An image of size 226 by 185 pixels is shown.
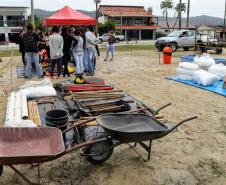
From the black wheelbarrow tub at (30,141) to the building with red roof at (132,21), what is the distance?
A: 50.7 m

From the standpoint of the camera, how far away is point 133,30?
2174 inches

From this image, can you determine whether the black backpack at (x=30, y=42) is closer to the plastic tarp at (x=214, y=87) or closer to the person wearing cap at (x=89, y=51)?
the person wearing cap at (x=89, y=51)

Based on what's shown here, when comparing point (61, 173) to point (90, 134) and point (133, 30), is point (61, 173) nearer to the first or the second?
point (90, 134)

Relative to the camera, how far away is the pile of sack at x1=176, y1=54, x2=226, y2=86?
8352mm

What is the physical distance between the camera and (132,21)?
56.5m

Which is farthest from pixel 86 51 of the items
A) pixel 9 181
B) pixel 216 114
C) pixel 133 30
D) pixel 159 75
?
pixel 133 30

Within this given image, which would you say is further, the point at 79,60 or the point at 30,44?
the point at 79,60

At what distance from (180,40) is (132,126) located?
57.4 ft

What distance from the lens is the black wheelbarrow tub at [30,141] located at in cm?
327

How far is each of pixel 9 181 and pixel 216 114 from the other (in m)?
4.25

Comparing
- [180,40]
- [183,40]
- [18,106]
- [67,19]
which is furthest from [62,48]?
[183,40]

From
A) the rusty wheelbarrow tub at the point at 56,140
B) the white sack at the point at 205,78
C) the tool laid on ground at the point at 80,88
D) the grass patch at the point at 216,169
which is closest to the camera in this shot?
the rusty wheelbarrow tub at the point at 56,140

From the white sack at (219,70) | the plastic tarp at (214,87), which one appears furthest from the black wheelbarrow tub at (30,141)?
the white sack at (219,70)

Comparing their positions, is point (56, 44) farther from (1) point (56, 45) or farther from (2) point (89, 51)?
(2) point (89, 51)
